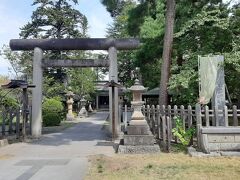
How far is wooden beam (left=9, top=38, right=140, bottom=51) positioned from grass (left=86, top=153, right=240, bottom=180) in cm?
789

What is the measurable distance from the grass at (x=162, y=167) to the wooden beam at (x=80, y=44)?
789 centimetres

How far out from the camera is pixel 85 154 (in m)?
11.8

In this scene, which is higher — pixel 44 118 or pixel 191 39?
pixel 191 39

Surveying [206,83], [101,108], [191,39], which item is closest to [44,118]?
[191,39]

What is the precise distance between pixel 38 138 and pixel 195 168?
35.3 ft

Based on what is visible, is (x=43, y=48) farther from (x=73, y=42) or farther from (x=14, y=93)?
(x=14, y=93)

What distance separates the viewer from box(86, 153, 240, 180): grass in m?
7.97

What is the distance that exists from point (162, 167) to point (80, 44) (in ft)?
33.8

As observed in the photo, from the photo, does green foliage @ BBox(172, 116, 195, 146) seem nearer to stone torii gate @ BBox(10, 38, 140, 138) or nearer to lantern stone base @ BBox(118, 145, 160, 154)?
lantern stone base @ BBox(118, 145, 160, 154)

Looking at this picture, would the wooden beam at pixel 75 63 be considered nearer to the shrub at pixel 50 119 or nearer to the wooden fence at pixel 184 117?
the wooden fence at pixel 184 117

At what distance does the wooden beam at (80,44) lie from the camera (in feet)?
58.1

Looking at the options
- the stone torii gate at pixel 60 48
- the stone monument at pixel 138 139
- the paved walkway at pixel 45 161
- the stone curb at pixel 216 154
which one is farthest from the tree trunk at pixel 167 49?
the stone curb at pixel 216 154

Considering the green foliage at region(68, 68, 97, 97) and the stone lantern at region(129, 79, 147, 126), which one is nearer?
the stone lantern at region(129, 79, 147, 126)

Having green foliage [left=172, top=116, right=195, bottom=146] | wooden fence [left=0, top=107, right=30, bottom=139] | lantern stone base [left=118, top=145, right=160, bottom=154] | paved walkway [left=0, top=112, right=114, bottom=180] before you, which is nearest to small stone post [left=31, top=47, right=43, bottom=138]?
wooden fence [left=0, top=107, right=30, bottom=139]
